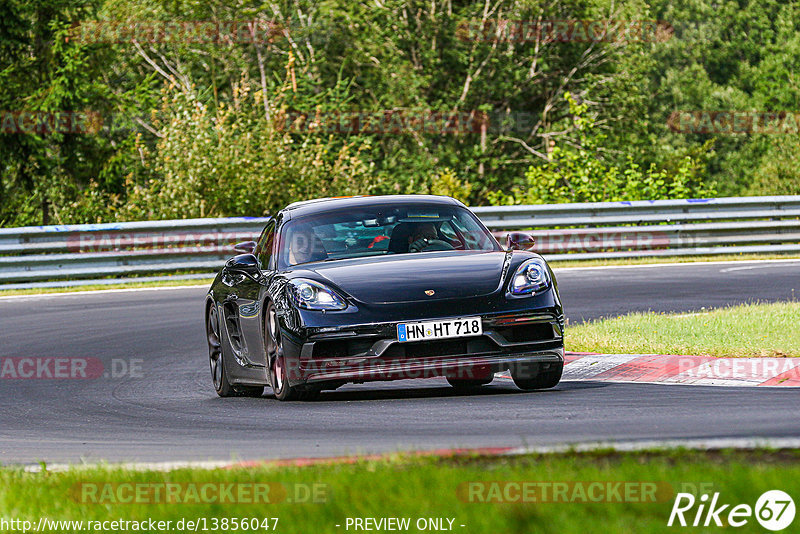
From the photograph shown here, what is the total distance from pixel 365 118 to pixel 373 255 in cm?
2695

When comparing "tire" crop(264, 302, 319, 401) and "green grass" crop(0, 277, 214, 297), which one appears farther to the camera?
"green grass" crop(0, 277, 214, 297)

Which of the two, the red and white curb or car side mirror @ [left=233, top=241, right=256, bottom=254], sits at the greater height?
car side mirror @ [left=233, top=241, right=256, bottom=254]

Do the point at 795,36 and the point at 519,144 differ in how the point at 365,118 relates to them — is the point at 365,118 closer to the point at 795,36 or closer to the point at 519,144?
the point at 519,144

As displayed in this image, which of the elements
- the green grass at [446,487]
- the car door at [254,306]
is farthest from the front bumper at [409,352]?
the green grass at [446,487]

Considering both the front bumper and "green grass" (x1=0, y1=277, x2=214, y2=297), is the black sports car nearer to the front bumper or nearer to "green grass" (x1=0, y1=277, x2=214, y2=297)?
the front bumper

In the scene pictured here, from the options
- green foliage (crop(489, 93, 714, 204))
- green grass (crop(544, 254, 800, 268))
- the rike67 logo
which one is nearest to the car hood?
the rike67 logo

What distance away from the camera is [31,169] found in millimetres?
Answer: 30172

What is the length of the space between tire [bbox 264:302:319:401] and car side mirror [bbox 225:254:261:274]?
0.63m

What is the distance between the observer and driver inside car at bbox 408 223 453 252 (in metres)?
9.93

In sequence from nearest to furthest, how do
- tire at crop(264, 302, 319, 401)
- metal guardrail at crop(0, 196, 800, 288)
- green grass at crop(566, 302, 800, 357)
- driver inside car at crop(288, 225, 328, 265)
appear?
tire at crop(264, 302, 319, 401), driver inside car at crop(288, 225, 328, 265), green grass at crop(566, 302, 800, 357), metal guardrail at crop(0, 196, 800, 288)

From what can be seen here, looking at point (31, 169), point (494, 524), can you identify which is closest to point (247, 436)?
point (494, 524)

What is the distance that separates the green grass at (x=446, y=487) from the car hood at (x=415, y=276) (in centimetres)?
290

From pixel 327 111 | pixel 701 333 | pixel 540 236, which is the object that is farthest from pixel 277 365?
pixel 327 111

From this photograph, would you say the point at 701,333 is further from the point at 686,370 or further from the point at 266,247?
the point at 266,247
